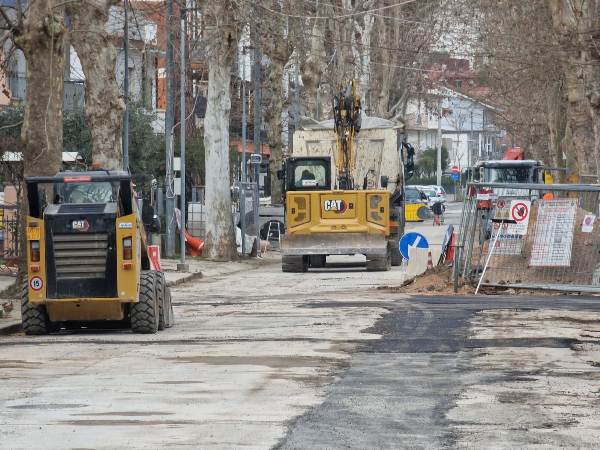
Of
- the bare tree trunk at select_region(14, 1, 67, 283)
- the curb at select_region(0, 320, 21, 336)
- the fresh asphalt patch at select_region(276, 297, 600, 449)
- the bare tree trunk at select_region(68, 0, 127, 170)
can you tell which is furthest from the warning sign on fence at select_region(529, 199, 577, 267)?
the bare tree trunk at select_region(68, 0, 127, 170)

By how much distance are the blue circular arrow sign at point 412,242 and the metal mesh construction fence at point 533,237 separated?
3.99 metres

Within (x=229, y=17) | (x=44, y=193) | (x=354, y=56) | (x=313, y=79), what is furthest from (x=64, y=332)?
(x=354, y=56)

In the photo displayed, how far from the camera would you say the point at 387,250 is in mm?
37812

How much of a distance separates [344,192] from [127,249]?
62.2ft

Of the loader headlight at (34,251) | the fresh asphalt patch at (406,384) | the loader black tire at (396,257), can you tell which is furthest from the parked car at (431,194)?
the loader headlight at (34,251)

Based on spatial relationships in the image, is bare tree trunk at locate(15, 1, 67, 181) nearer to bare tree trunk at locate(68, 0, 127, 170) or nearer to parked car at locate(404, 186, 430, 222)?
bare tree trunk at locate(68, 0, 127, 170)

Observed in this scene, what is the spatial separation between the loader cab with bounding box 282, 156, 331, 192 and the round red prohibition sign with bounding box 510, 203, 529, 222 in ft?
47.8

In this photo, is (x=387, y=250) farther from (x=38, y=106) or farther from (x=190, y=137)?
(x=190, y=137)

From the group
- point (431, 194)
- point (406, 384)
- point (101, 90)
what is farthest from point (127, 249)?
point (431, 194)

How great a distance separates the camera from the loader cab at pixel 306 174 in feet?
132

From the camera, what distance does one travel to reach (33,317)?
762 inches

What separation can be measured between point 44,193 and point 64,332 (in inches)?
76.4

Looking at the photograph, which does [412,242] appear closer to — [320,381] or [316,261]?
[316,261]

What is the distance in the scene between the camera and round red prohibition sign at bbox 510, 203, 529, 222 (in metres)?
25.9
